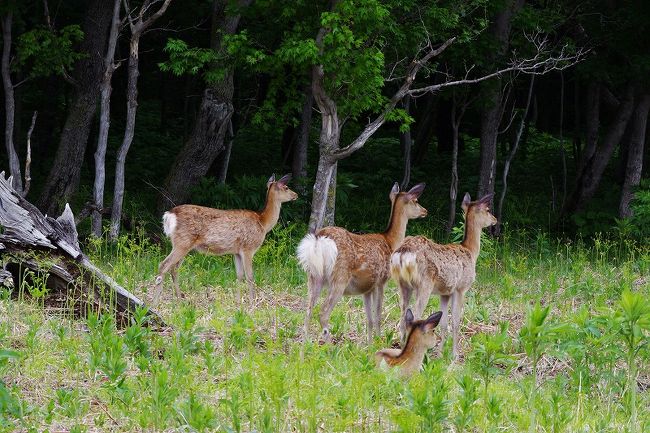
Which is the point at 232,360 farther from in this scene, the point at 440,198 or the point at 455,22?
the point at 440,198

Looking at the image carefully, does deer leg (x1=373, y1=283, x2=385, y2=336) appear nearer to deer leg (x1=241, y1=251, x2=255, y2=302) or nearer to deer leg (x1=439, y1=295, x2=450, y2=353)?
deer leg (x1=439, y1=295, x2=450, y2=353)

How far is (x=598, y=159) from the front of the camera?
20031 millimetres

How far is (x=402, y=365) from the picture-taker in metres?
6.93

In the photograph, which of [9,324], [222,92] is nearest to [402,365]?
[9,324]

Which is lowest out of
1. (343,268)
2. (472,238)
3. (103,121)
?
(343,268)

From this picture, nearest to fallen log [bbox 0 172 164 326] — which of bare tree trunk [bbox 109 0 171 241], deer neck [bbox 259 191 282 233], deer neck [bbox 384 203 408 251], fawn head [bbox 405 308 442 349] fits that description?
deer neck [bbox 384 203 408 251]

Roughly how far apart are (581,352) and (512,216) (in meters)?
12.6

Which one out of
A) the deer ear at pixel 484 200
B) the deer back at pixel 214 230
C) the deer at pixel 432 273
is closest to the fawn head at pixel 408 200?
the deer ear at pixel 484 200

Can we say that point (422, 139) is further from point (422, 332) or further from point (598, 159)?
point (422, 332)

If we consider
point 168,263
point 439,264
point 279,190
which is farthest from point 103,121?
point 439,264

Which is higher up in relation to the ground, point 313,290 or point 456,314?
point 313,290

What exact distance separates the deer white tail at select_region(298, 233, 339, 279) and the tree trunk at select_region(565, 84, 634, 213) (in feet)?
39.5

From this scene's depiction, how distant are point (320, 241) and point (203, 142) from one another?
9.56 metres

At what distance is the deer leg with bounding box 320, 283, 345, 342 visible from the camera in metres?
8.83
